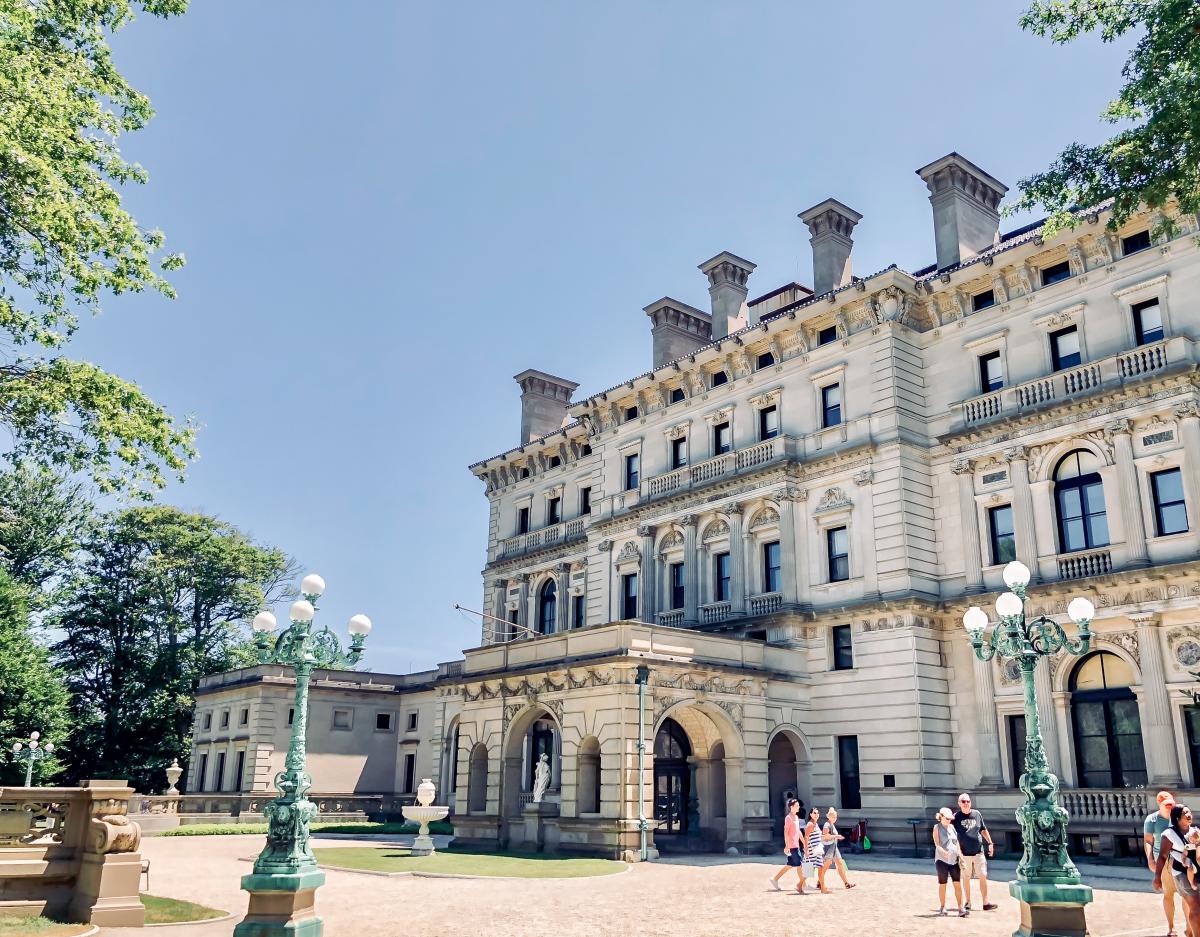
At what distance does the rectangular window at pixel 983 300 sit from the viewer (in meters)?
33.5

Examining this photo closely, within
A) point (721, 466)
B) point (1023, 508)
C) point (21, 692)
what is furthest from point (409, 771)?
point (1023, 508)

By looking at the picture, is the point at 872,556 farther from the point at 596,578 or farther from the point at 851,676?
the point at 596,578

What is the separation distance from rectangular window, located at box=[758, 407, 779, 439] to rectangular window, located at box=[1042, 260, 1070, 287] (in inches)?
412

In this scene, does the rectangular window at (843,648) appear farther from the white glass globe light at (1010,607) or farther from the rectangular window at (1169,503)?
the white glass globe light at (1010,607)

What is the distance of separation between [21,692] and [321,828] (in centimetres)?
1482

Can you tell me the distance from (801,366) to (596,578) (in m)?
13.3

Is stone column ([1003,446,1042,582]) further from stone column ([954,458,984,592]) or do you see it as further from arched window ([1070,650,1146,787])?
arched window ([1070,650,1146,787])

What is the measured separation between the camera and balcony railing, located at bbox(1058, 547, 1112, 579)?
93.8 feet

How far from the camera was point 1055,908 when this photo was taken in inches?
536

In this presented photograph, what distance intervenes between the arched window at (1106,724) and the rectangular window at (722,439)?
15517 millimetres

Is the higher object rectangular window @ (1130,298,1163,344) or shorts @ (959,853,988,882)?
rectangular window @ (1130,298,1163,344)

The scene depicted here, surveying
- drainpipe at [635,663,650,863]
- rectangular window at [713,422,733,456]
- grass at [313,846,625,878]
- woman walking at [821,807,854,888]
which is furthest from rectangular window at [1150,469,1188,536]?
grass at [313,846,625,878]

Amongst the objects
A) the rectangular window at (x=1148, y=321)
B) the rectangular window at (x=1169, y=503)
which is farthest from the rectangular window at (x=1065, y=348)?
the rectangular window at (x=1169, y=503)

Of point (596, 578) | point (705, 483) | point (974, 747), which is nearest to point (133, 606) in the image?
point (596, 578)
